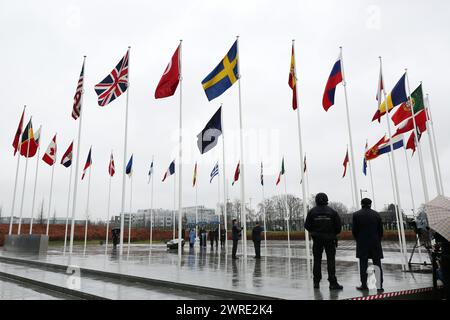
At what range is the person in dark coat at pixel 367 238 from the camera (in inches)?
294

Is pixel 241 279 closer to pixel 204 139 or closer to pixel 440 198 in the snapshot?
pixel 440 198

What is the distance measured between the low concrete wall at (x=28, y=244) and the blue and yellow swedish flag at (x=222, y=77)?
15.6 metres

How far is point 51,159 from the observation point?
73.6 ft

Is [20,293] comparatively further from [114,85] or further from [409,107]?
[409,107]

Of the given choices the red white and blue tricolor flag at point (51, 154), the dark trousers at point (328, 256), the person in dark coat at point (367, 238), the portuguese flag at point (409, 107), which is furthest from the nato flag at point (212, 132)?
the red white and blue tricolor flag at point (51, 154)

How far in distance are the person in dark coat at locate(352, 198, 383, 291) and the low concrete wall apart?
20.2 m

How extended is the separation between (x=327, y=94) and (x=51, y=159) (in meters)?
18.1

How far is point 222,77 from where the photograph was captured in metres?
13.4

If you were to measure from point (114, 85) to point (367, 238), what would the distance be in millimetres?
13398

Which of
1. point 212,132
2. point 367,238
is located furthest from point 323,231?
point 212,132

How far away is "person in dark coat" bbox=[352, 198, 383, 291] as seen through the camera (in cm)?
747

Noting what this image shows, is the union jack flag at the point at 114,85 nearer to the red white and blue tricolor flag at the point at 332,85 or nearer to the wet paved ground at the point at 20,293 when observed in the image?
the wet paved ground at the point at 20,293
